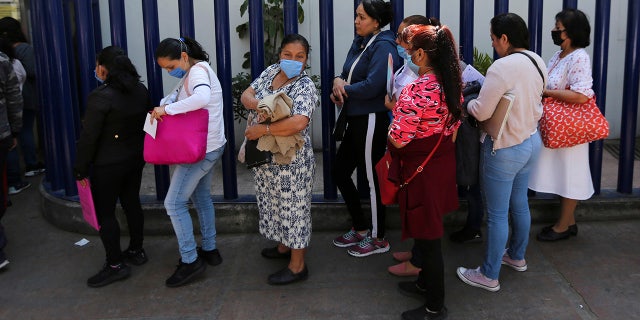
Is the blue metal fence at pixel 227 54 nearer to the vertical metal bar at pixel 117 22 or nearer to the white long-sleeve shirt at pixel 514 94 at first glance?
the vertical metal bar at pixel 117 22

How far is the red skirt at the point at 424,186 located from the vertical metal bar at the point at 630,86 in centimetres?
220

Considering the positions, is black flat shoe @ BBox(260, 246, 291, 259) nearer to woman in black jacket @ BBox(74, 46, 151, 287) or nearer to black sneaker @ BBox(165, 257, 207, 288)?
black sneaker @ BBox(165, 257, 207, 288)

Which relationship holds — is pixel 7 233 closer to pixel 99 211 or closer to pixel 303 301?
pixel 99 211

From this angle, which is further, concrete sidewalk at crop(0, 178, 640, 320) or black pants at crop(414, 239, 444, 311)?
concrete sidewalk at crop(0, 178, 640, 320)

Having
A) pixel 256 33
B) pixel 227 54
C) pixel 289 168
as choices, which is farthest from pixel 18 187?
pixel 289 168

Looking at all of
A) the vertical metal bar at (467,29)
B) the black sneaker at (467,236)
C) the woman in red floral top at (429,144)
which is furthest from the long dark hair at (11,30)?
the black sneaker at (467,236)

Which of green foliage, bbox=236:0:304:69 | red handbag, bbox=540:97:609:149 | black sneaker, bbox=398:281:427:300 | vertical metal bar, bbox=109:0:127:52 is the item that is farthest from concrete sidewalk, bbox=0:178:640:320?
green foliage, bbox=236:0:304:69

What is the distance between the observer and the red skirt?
3221mm

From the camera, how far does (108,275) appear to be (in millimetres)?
4043

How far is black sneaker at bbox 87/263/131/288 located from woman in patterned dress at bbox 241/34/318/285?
1.01m

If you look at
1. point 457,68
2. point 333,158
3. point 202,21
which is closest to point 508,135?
point 457,68

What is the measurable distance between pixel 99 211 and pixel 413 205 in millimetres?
2086

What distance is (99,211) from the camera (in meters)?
3.99

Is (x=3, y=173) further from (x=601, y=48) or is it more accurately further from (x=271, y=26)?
(x=601, y=48)
